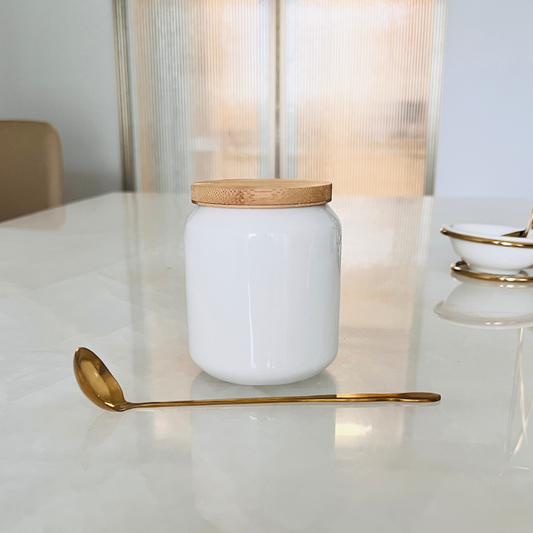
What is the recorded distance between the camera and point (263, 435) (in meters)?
0.31

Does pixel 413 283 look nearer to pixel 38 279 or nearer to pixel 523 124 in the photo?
pixel 38 279

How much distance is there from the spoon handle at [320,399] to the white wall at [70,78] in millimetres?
2874

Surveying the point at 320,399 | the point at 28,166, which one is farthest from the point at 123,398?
the point at 28,166

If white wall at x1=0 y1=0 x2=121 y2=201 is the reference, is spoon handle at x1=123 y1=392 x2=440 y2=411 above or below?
below

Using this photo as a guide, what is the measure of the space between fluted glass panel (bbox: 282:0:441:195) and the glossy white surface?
8.03 feet

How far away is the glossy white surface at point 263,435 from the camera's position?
0.25m

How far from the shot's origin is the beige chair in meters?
1.66

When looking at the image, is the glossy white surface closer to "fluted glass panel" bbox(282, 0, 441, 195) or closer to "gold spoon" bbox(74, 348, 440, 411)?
"gold spoon" bbox(74, 348, 440, 411)

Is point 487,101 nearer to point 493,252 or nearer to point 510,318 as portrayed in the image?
point 493,252

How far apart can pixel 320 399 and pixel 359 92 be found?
2731 millimetres

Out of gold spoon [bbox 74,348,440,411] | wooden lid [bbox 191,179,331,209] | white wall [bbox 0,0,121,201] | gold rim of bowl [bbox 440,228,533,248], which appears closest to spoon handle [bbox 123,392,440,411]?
gold spoon [bbox 74,348,440,411]

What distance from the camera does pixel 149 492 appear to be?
0.26 metres

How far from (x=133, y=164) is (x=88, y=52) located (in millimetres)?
619

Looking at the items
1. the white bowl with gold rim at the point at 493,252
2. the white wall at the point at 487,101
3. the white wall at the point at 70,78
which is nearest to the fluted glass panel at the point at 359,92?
the white wall at the point at 487,101
